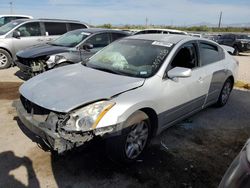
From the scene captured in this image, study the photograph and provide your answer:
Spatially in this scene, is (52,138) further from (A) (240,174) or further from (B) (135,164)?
(A) (240,174)

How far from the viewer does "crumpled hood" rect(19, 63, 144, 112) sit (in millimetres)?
3084

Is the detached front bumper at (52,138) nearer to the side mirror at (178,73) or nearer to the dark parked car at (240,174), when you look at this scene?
the side mirror at (178,73)

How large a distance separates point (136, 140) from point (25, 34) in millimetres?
7826

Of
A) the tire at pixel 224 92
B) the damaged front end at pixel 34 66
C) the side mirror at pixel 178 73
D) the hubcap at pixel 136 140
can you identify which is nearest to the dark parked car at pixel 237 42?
the tire at pixel 224 92

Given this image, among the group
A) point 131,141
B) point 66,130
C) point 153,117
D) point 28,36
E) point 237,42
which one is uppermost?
point 28,36

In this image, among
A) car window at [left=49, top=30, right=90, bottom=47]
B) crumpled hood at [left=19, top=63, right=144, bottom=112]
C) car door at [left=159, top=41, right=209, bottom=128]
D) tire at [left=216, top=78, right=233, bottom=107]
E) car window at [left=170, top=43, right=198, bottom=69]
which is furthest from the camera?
car window at [left=49, top=30, right=90, bottom=47]

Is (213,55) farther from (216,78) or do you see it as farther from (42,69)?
(42,69)

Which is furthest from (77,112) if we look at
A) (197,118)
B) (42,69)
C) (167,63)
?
(42,69)

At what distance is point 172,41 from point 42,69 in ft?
13.1

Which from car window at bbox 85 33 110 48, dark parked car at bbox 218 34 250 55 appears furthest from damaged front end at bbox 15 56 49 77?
dark parked car at bbox 218 34 250 55

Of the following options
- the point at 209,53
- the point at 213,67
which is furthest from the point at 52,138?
the point at 209,53

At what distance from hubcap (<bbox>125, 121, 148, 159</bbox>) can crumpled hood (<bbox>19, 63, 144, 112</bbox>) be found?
0.54 meters

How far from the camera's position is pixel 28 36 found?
32.1 ft

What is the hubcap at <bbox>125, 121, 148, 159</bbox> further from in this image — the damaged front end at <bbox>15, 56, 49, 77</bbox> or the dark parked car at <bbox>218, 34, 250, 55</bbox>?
the dark parked car at <bbox>218, 34, 250, 55</bbox>
